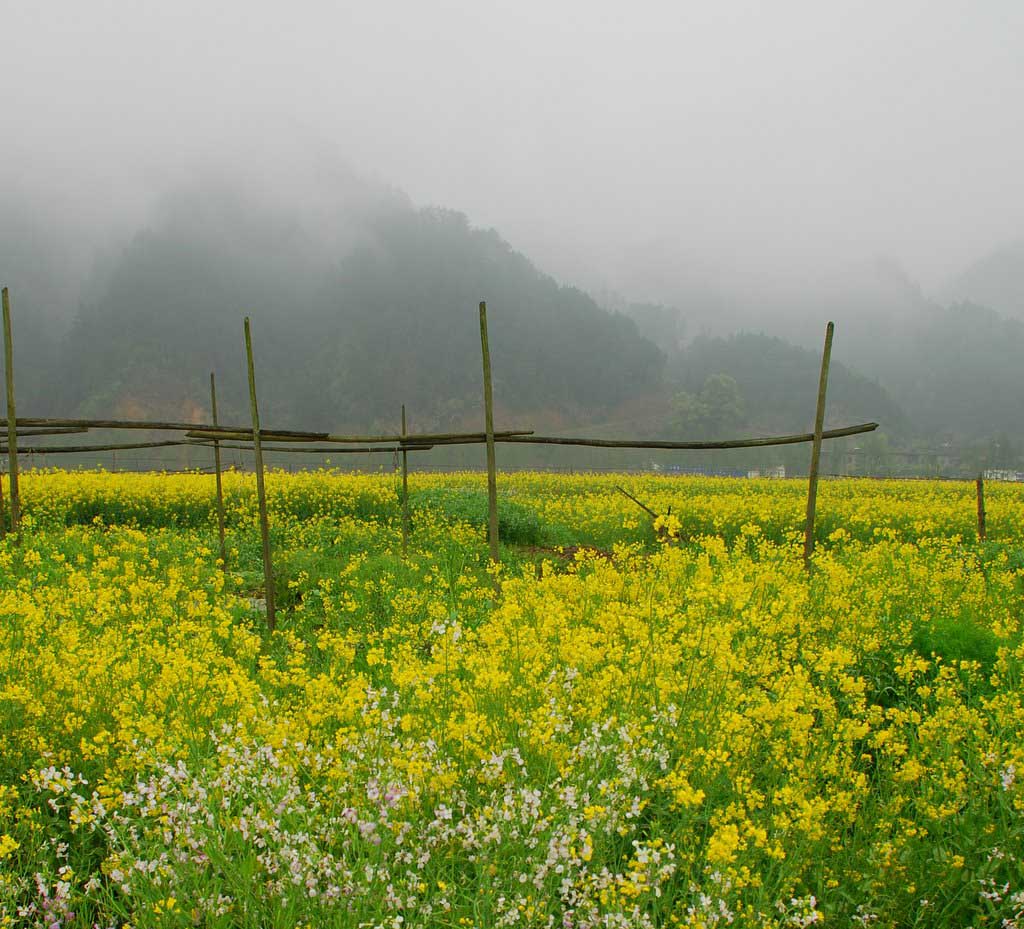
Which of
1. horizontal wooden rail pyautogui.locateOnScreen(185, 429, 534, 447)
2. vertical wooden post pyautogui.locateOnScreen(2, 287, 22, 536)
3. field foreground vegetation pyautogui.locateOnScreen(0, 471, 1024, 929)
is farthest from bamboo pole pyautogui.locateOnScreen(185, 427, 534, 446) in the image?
vertical wooden post pyautogui.locateOnScreen(2, 287, 22, 536)

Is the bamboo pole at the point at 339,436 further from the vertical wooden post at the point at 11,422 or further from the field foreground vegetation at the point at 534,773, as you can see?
the vertical wooden post at the point at 11,422

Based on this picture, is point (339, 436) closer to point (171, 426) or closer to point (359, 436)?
point (359, 436)

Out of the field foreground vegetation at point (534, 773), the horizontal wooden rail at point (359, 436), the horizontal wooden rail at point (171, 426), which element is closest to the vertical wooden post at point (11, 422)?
the horizontal wooden rail at point (171, 426)

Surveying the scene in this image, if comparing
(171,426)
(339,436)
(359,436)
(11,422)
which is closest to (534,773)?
(359,436)

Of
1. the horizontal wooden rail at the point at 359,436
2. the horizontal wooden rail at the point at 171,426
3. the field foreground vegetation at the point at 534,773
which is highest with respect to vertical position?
the horizontal wooden rail at the point at 171,426

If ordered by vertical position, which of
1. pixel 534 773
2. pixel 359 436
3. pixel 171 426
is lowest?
pixel 534 773

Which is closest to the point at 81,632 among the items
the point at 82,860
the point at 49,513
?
the point at 82,860

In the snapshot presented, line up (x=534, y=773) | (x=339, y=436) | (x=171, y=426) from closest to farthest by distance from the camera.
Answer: (x=534, y=773) → (x=339, y=436) → (x=171, y=426)

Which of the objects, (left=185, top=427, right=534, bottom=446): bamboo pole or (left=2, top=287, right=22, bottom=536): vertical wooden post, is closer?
(left=185, top=427, right=534, bottom=446): bamboo pole

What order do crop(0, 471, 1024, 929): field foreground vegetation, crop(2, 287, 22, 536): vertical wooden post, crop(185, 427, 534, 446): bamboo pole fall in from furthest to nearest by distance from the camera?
crop(2, 287, 22, 536): vertical wooden post < crop(185, 427, 534, 446): bamboo pole < crop(0, 471, 1024, 929): field foreground vegetation

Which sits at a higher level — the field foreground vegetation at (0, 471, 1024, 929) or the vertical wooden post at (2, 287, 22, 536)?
the vertical wooden post at (2, 287, 22, 536)

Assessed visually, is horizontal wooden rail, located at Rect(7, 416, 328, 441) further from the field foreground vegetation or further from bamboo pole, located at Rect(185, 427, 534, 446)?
the field foreground vegetation

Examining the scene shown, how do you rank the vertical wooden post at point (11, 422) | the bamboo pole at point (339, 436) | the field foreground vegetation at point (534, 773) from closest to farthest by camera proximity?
the field foreground vegetation at point (534, 773), the bamboo pole at point (339, 436), the vertical wooden post at point (11, 422)

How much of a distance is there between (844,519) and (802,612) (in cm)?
991
